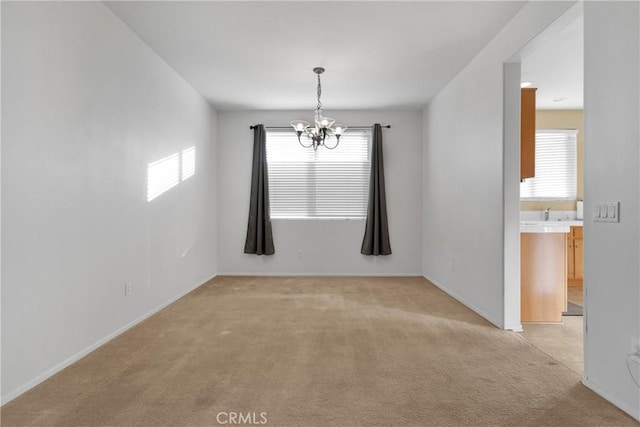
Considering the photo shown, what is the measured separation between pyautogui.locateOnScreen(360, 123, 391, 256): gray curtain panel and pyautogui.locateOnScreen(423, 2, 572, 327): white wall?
80 centimetres

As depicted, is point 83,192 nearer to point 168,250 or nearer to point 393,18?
point 168,250

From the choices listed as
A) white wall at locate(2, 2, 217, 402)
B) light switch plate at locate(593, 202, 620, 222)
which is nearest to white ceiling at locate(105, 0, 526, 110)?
white wall at locate(2, 2, 217, 402)

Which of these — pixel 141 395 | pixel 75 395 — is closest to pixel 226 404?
pixel 141 395

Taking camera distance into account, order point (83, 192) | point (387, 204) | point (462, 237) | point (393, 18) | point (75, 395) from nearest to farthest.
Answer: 1. point (75, 395)
2. point (83, 192)
3. point (393, 18)
4. point (462, 237)
5. point (387, 204)

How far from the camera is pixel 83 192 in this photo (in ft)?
8.77

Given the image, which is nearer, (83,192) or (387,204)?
(83,192)

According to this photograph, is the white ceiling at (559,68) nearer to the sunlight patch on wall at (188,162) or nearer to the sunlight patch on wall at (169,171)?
the sunlight patch on wall at (169,171)

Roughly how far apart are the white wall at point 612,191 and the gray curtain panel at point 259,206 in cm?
452

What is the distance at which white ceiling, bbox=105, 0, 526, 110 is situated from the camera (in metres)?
3.00

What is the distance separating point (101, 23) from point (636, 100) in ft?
11.8

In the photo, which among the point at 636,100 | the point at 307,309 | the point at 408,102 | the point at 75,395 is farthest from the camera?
the point at 408,102

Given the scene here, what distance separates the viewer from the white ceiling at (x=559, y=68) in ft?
11.7

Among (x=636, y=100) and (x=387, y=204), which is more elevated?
(x=636, y=100)

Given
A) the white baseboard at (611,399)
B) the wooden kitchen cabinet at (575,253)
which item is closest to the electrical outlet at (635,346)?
the white baseboard at (611,399)
